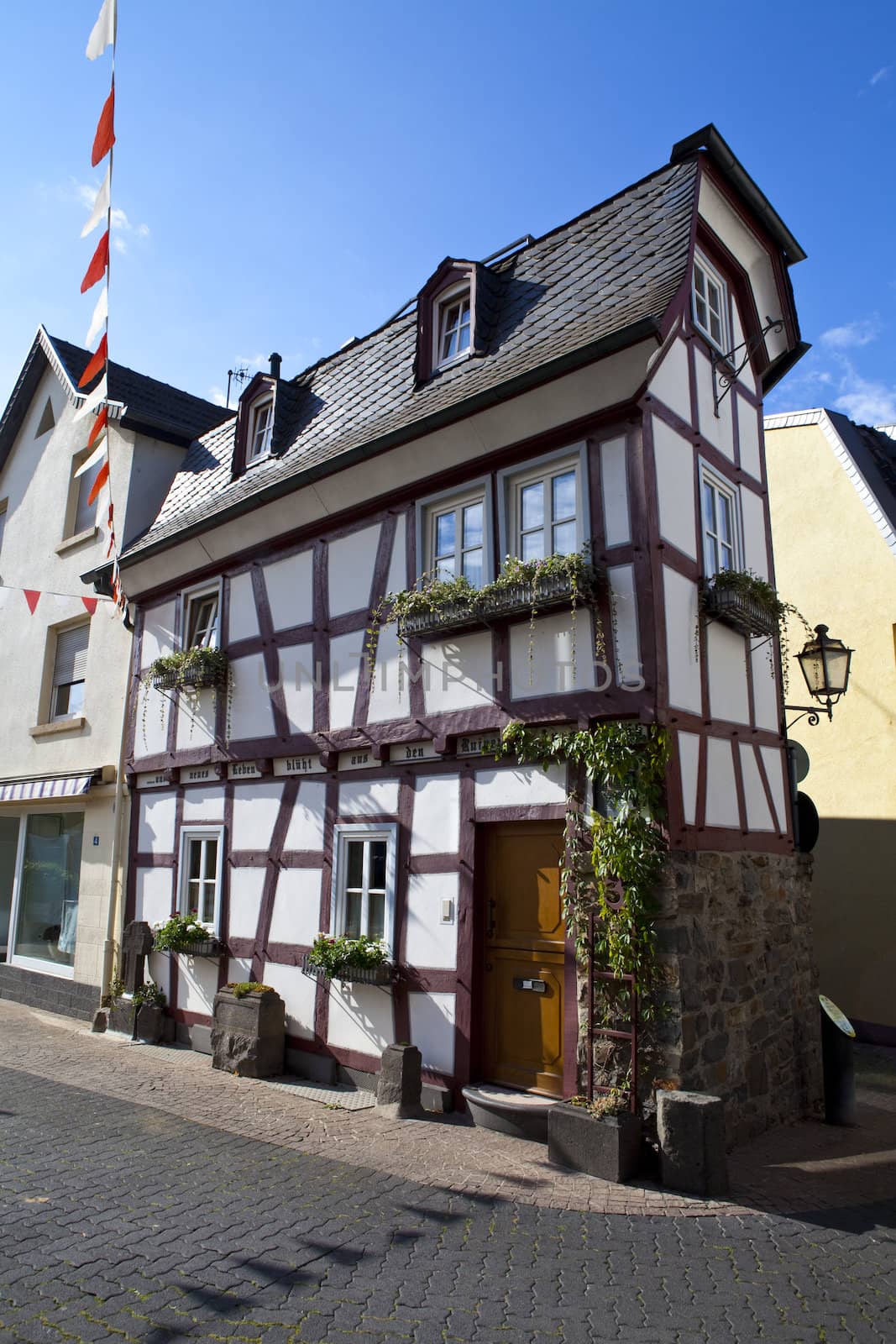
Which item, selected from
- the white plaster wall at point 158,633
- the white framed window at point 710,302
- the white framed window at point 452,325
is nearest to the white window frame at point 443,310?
the white framed window at point 452,325

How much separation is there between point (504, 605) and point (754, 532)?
10.5 ft

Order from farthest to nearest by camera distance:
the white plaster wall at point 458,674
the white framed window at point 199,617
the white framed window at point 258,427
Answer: the white framed window at point 258,427 → the white framed window at point 199,617 → the white plaster wall at point 458,674

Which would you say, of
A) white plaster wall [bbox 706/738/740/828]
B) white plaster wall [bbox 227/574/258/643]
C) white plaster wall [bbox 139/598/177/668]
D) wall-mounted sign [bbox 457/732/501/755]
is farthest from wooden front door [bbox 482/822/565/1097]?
white plaster wall [bbox 139/598/177/668]

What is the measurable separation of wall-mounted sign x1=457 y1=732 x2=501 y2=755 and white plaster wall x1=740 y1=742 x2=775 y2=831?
7.01 ft

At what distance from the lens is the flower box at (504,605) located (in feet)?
22.7

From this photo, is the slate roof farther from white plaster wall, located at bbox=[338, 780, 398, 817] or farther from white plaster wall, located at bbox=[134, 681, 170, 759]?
white plaster wall, located at bbox=[338, 780, 398, 817]

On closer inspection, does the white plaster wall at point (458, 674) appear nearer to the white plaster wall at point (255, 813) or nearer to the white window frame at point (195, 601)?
the white plaster wall at point (255, 813)

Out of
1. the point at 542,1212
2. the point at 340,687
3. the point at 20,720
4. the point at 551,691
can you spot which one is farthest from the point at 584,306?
the point at 20,720

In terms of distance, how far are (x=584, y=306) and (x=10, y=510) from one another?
11848 millimetres

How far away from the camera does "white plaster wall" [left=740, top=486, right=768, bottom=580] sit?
8820mm

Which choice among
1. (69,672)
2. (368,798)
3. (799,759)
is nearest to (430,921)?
(368,798)

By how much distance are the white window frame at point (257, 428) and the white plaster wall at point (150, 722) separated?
10.0ft

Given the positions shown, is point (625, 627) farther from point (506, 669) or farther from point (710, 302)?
point (710, 302)

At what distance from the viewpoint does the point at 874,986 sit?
1154 cm
